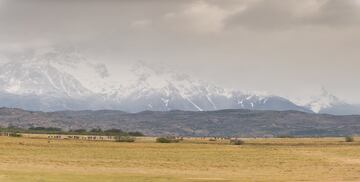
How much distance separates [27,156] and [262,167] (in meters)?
36.6

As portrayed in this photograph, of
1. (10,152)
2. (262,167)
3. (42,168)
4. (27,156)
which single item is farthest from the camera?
(10,152)

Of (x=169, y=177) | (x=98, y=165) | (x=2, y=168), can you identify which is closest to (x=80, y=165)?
(x=98, y=165)

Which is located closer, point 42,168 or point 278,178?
point 278,178

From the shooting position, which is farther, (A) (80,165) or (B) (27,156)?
(B) (27,156)

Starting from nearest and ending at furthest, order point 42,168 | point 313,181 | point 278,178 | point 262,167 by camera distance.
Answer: point 313,181
point 278,178
point 42,168
point 262,167

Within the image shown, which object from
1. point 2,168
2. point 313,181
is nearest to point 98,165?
point 2,168

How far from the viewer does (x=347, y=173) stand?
8275 centimetres

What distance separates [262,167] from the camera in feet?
308

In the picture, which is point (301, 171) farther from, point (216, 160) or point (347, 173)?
point (216, 160)

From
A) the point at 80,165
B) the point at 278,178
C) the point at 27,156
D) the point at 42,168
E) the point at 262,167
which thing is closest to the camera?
the point at 278,178

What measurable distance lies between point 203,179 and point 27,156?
4074cm

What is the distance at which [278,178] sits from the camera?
2960 inches

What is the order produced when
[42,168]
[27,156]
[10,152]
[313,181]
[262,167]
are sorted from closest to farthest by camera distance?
[313,181] → [42,168] → [262,167] → [27,156] → [10,152]

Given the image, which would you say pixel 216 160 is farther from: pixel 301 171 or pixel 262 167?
pixel 301 171
